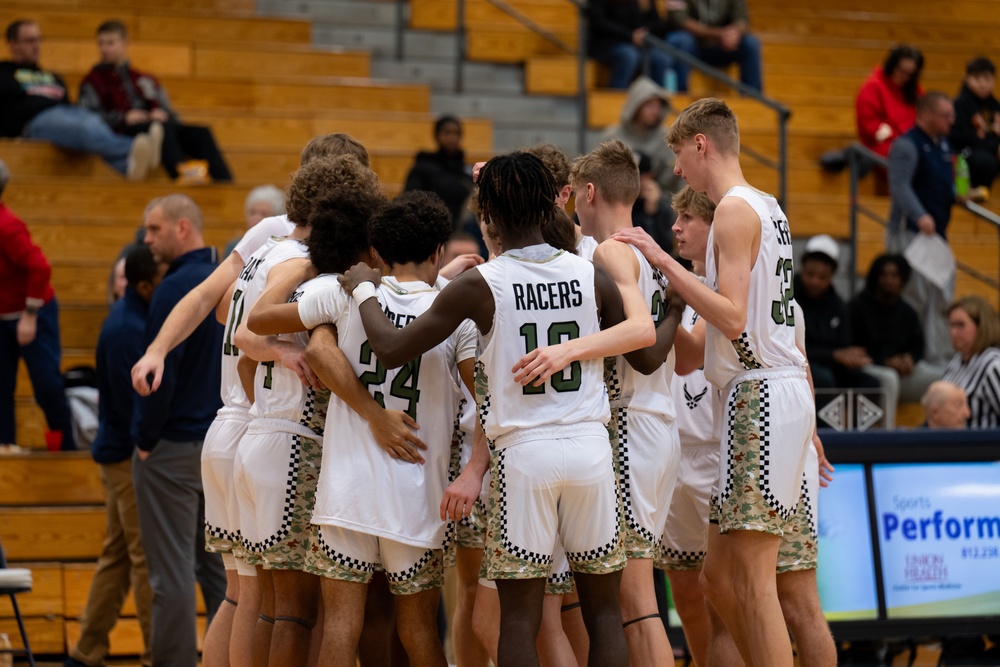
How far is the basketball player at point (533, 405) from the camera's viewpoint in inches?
158

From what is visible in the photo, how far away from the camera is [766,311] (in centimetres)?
447

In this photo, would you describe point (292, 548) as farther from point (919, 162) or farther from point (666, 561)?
point (919, 162)

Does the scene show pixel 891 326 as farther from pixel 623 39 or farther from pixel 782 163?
pixel 623 39

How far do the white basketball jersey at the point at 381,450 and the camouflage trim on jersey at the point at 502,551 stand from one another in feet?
0.74

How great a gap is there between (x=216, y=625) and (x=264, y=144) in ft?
20.2

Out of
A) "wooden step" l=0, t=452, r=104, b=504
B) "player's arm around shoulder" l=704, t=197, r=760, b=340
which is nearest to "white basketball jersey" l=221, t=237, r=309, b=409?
"player's arm around shoulder" l=704, t=197, r=760, b=340

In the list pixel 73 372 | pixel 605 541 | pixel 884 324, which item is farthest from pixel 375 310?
pixel 884 324

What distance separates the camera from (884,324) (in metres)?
9.13

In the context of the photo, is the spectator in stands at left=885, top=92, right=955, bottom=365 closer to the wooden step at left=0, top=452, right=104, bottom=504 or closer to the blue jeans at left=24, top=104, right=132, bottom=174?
the blue jeans at left=24, top=104, right=132, bottom=174

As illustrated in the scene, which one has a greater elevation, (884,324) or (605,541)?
(605,541)

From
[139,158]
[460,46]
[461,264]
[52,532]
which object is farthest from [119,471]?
[460,46]

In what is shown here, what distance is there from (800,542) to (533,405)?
1224 mm

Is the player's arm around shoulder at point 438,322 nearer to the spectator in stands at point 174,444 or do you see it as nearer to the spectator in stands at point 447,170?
the spectator in stands at point 174,444

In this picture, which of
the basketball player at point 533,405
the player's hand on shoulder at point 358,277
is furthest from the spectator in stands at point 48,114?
the basketball player at point 533,405
